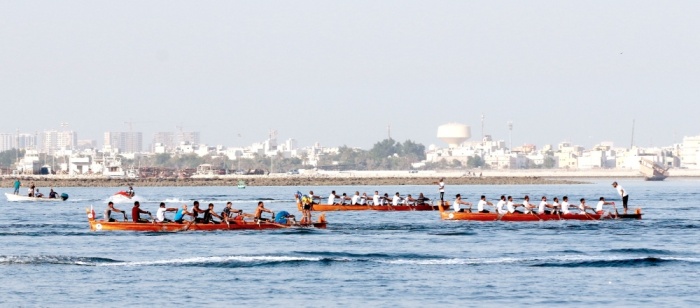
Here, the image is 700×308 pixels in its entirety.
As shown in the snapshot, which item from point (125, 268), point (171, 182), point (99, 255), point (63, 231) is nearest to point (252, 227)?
point (63, 231)

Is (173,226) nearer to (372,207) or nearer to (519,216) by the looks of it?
(519,216)

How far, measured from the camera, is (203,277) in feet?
126

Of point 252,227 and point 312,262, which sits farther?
point 252,227

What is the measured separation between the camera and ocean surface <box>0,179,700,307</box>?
34031 millimetres

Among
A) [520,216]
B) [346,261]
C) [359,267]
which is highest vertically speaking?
[520,216]

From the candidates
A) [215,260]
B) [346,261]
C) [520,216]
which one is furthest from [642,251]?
[520,216]

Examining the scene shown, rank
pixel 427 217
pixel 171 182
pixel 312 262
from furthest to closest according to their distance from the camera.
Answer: pixel 171 182, pixel 427 217, pixel 312 262

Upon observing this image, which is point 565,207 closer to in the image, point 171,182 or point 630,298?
point 630,298

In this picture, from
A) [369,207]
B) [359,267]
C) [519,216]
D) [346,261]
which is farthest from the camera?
[369,207]

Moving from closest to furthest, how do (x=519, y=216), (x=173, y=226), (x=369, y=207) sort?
(x=173, y=226) < (x=519, y=216) < (x=369, y=207)

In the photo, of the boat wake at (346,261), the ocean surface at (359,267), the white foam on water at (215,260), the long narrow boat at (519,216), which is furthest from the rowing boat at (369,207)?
the white foam on water at (215,260)

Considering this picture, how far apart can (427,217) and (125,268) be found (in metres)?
33.2

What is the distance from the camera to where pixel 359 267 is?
41125mm

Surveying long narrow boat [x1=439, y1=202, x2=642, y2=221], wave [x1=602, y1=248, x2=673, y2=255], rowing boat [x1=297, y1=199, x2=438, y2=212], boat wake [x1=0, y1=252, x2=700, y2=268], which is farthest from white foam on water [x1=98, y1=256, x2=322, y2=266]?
rowing boat [x1=297, y1=199, x2=438, y2=212]
